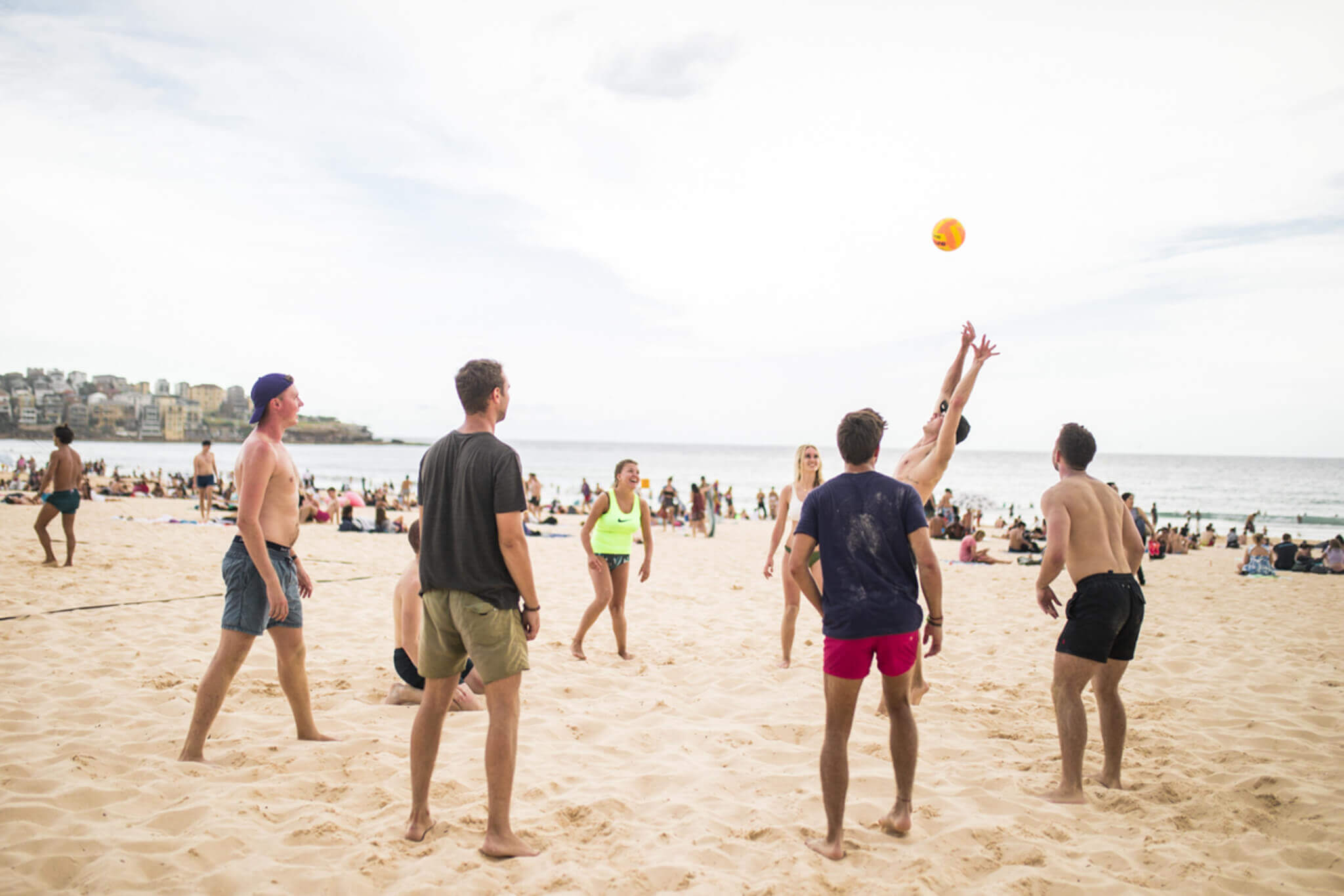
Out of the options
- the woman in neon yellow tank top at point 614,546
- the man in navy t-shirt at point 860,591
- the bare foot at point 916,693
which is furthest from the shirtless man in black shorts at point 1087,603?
the woman in neon yellow tank top at point 614,546

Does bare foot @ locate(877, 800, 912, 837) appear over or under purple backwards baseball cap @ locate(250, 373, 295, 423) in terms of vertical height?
under

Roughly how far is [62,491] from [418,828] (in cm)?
847

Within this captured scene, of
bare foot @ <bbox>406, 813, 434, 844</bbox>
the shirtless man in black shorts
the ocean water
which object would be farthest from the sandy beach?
the ocean water

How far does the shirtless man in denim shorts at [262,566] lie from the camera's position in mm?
3643

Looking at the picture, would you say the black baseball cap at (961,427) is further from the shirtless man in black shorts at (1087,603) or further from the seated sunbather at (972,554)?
the seated sunbather at (972,554)

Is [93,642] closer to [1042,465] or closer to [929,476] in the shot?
[929,476]

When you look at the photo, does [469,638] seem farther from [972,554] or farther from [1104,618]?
[972,554]

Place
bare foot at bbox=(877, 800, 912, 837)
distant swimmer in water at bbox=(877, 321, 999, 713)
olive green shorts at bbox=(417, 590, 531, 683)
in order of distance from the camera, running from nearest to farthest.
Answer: olive green shorts at bbox=(417, 590, 531, 683)
bare foot at bbox=(877, 800, 912, 837)
distant swimmer in water at bbox=(877, 321, 999, 713)

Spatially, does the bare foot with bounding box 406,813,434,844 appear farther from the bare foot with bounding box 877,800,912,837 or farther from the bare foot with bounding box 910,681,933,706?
the bare foot with bounding box 910,681,933,706

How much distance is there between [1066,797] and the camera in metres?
3.59

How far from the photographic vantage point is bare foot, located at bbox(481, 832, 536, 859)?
9.52 ft

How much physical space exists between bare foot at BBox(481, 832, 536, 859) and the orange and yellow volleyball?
5059mm

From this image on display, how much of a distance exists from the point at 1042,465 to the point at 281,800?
10596 centimetres

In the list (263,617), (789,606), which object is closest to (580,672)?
(789,606)
